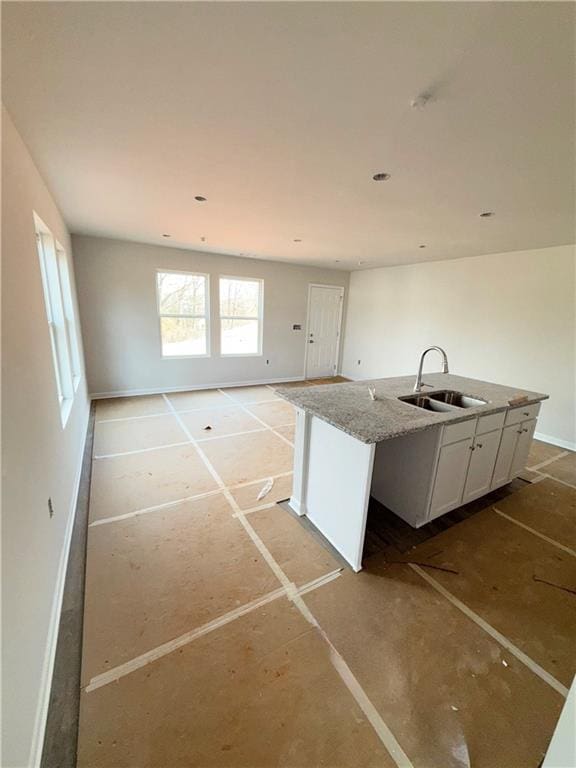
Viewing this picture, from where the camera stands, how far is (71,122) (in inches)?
63.5

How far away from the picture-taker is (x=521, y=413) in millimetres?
2633

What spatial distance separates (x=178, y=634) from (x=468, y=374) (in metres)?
5.00

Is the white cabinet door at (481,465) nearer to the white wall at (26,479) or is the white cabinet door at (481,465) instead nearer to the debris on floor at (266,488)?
the debris on floor at (266,488)

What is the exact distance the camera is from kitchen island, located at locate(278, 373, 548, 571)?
1.89m

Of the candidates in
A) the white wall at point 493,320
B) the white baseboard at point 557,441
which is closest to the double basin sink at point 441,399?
the white wall at point 493,320

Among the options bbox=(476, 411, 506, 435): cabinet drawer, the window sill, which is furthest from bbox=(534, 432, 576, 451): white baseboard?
the window sill

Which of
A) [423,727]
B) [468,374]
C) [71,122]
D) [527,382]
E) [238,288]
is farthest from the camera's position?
[238,288]

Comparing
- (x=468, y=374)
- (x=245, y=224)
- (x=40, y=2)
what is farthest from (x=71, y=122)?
(x=468, y=374)

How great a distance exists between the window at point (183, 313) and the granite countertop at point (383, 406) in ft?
12.2

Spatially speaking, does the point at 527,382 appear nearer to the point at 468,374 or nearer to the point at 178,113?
the point at 468,374

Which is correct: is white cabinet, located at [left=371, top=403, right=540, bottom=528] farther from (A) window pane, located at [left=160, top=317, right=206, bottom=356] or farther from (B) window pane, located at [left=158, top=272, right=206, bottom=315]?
(B) window pane, located at [left=158, top=272, right=206, bottom=315]

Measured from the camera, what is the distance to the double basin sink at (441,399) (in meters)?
2.56

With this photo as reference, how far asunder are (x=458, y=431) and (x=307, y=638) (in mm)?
1614

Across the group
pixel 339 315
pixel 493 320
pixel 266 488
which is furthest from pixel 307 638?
pixel 339 315
